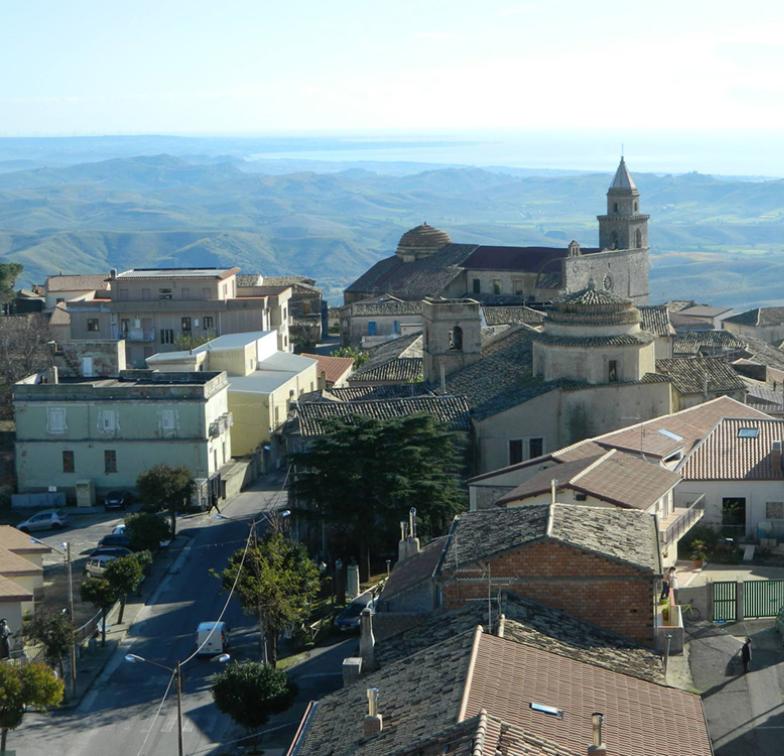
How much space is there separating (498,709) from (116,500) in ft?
108

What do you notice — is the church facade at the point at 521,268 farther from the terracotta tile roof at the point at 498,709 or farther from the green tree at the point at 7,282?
the terracotta tile roof at the point at 498,709

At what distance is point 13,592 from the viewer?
1563 inches

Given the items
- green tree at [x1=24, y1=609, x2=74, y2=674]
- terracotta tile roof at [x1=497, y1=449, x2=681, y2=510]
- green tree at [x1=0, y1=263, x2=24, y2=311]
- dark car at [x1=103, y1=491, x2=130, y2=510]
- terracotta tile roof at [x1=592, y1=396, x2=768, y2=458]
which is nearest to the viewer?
terracotta tile roof at [x1=497, y1=449, x2=681, y2=510]

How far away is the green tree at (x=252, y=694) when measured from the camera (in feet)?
101

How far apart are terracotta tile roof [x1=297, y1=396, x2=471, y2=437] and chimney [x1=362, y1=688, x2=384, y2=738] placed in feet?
82.6

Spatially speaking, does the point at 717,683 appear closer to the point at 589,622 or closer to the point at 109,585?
the point at 589,622

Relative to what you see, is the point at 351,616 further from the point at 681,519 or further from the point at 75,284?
the point at 75,284

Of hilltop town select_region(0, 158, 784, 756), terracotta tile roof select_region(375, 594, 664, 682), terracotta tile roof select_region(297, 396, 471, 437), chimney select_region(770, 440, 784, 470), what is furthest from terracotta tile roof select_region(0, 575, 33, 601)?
chimney select_region(770, 440, 784, 470)

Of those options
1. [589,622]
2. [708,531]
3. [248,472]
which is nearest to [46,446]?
[248,472]

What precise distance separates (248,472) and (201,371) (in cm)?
610

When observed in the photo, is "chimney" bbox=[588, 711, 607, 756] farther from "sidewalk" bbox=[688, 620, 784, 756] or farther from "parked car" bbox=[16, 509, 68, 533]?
"parked car" bbox=[16, 509, 68, 533]

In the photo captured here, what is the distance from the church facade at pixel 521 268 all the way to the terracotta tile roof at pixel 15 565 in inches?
1859

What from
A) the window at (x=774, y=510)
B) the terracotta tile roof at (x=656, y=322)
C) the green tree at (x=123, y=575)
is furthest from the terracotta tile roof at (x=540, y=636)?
the terracotta tile roof at (x=656, y=322)

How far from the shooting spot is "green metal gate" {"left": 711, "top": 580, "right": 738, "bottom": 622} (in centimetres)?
3206
